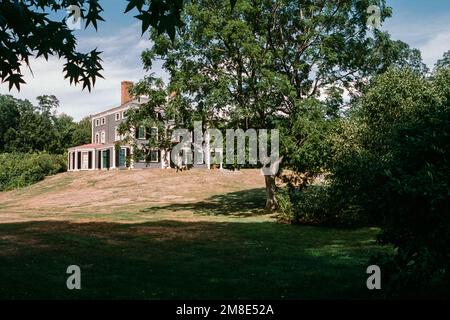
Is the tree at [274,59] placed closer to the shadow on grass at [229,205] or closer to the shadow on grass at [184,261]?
the shadow on grass at [229,205]

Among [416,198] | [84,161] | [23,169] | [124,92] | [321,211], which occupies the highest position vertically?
[124,92]

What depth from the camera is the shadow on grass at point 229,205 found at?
28.8 m

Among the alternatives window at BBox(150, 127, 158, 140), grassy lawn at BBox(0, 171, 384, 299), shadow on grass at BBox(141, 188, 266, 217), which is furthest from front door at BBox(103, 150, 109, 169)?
grassy lawn at BBox(0, 171, 384, 299)

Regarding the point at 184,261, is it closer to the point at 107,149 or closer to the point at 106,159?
the point at 107,149

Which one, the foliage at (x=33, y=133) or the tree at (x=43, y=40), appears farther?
the foliage at (x=33, y=133)

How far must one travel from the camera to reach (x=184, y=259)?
13.2 meters

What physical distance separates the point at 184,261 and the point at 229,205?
65.2 ft

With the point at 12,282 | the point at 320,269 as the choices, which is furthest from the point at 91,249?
the point at 320,269

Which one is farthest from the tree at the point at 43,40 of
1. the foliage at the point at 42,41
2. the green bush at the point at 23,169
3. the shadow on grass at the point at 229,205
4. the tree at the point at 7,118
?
the tree at the point at 7,118

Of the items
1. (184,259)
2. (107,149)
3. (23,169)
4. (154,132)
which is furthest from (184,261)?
(107,149)

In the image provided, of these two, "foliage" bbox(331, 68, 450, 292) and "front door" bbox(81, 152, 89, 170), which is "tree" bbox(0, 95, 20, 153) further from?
"foliage" bbox(331, 68, 450, 292)

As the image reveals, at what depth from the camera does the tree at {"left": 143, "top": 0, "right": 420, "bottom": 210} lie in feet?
82.5

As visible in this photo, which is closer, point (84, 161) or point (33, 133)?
point (84, 161)

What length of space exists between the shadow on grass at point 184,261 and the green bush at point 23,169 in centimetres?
3629
